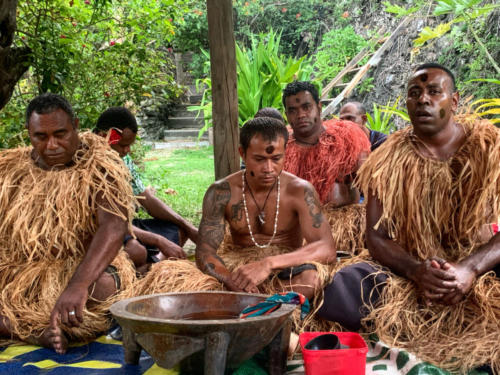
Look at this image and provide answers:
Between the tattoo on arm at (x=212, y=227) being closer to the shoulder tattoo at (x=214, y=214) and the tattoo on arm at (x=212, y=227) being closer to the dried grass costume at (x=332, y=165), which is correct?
the shoulder tattoo at (x=214, y=214)

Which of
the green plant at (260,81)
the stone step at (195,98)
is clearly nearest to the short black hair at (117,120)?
the green plant at (260,81)

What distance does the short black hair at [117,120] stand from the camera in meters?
4.13

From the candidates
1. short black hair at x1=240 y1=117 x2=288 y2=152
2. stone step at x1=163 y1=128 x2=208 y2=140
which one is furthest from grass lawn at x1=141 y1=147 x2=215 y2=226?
short black hair at x1=240 y1=117 x2=288 y2=152

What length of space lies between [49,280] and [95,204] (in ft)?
1.52

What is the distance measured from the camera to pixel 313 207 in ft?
10.1

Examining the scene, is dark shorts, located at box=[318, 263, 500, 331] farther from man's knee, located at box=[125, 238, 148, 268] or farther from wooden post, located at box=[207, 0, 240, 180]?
man's knee, located at box=[125, 238, 148, 268]

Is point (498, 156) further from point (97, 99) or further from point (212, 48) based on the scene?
point (97, 99)

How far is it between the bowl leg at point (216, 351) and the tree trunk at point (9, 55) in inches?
107

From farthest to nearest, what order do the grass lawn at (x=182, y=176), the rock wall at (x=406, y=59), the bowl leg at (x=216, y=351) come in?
1. the rock wall at (x=406, y=59)
2. the grass lawn at (x=182, y=176)
3. the bowl leg at (x=216, y=351)

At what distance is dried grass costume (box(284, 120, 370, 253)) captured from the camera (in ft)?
13.0

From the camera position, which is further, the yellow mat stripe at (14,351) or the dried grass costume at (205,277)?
the dried grass costume at (205,277)

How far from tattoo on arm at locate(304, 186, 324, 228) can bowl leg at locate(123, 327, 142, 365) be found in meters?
1.19

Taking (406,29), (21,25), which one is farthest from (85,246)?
(406,29)

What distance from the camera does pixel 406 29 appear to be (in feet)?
29.3
